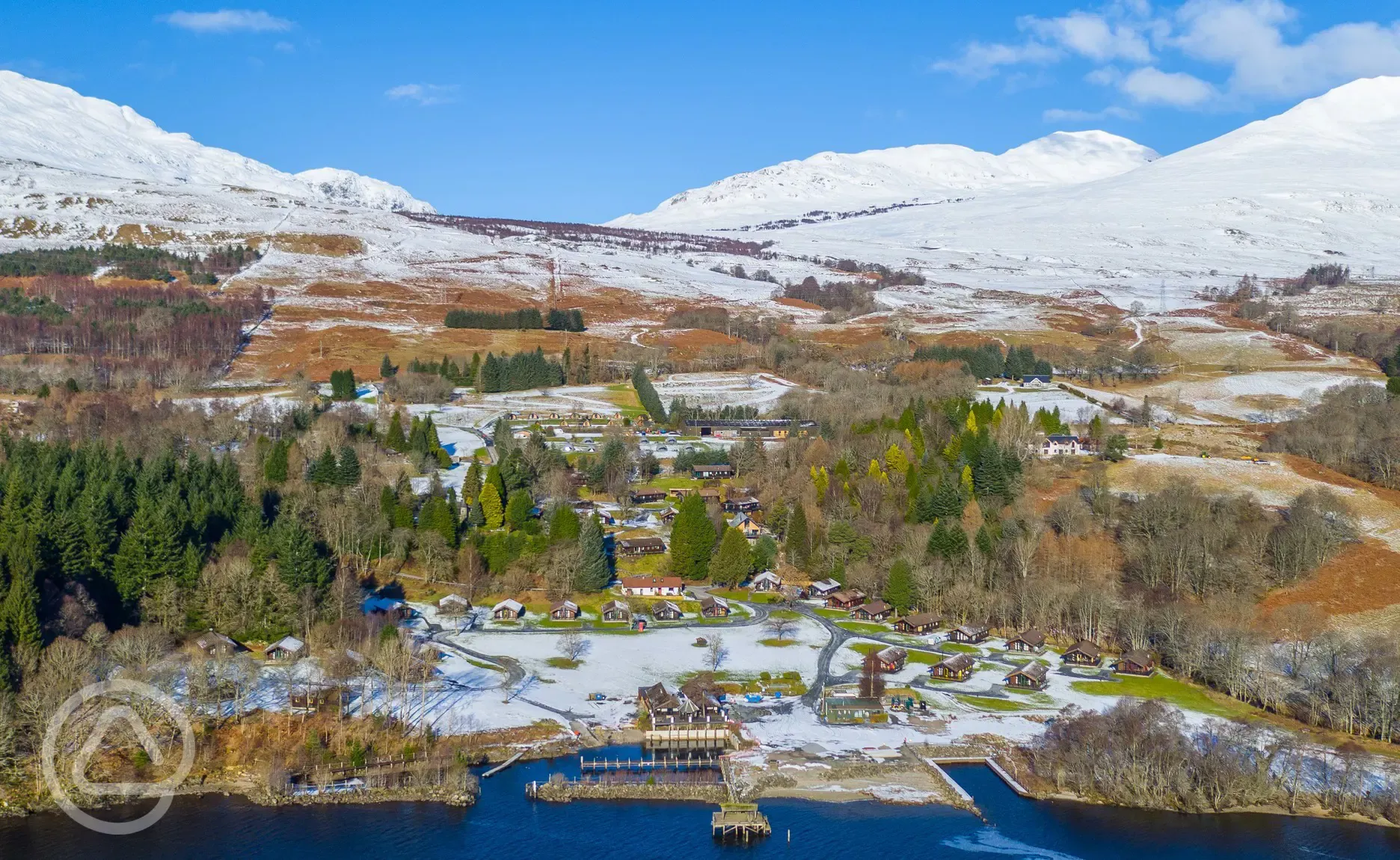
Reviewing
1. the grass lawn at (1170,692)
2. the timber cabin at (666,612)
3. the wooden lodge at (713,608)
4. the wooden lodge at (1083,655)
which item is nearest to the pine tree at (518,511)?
the timber cabin at (666,612)

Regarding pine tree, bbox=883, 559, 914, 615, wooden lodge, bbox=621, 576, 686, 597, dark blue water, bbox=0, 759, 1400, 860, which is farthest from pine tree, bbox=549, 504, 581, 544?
dark blue water, bbox=0, 759, 1400, 860

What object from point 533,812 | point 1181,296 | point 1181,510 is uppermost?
point 1181,296

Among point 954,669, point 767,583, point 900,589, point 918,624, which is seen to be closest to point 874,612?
point 900,589

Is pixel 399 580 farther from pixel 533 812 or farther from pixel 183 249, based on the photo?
pixel 183 249

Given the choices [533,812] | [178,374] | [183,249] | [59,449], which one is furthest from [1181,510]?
[183,249]

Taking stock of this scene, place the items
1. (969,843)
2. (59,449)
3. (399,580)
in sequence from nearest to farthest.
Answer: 1. (969,843)
2. (399,580)
3. (59,449)

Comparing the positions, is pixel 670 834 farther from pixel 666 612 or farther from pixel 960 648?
pixel 960 648

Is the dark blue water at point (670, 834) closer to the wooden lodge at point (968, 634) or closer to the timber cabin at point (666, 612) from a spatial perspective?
the wooden lodge at point (968, 634)
